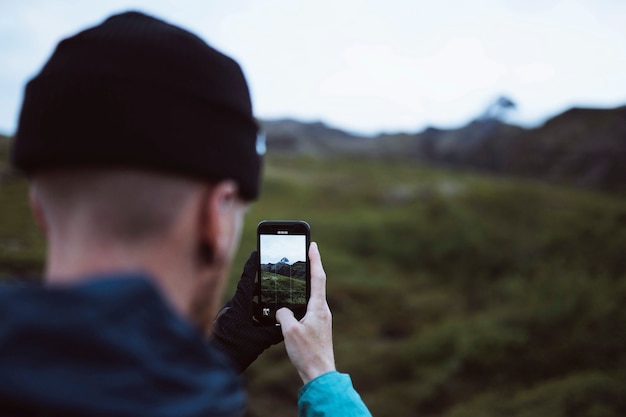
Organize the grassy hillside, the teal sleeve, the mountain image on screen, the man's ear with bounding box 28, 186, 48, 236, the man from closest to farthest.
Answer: the man < the man's ear with bounding box 28, 186, 48, 236 < the teal sleeve < the mountain image on screen < the grassy hillside

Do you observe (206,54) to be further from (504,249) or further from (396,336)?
(504,249)

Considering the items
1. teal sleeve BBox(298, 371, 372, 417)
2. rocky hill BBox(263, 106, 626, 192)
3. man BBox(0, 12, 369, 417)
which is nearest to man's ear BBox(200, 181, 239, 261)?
man BBox(0, 12, 369, 417)

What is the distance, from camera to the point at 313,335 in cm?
164

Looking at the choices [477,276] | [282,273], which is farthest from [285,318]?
[477,276]

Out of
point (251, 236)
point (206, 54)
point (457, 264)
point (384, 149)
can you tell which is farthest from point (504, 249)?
point (384, 149)

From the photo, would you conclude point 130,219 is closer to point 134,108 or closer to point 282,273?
point 134,108

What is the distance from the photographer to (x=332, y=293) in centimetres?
1141

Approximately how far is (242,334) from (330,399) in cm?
51

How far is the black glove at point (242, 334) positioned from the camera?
72.5 inches

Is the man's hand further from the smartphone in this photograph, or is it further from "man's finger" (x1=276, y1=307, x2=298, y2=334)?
the smartphone

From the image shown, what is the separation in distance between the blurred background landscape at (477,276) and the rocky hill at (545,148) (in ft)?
0.24

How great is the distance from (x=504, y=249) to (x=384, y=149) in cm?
3496

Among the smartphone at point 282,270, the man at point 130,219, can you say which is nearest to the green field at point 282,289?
the smartphone at point 282,270

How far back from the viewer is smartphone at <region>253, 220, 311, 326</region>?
192cm
